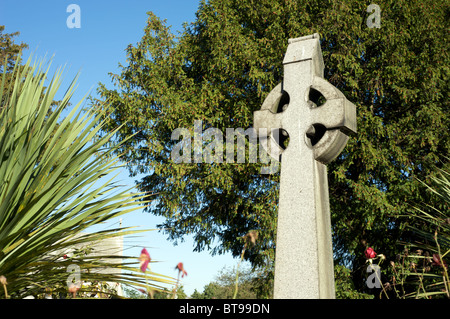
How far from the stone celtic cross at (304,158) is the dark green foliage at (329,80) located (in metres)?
7.18

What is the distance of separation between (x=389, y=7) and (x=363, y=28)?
0.93 metres

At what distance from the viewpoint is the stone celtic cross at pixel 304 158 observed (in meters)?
4.11

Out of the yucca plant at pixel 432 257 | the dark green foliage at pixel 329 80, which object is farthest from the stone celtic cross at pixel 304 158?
the dark green foliage at pixel 329 80

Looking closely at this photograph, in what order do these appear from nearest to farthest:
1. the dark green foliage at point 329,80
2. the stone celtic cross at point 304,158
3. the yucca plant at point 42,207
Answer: the yucca plant at point 42,207 < the stone celtic cross at point 304,158 < the dark green foliage at point 329,80

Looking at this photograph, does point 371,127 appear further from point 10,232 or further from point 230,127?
point 10,232

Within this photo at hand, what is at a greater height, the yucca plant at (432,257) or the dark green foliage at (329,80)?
the dark green foliage at (329,80)

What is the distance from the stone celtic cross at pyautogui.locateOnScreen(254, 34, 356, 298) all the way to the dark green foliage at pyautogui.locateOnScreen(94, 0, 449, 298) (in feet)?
23.6

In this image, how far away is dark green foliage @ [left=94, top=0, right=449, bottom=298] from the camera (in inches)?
476

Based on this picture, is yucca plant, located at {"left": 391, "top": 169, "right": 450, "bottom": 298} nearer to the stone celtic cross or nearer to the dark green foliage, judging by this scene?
the stone celtic cross

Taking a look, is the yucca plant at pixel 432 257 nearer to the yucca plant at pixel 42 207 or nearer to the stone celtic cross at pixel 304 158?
the stone celtic cross at pixel 304 158

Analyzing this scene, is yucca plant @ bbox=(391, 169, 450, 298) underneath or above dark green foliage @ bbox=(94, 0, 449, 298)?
underneath

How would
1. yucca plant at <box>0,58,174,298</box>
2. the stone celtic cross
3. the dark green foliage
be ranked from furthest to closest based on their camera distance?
the dark green foliage, the stone celtic cross, yucca plant at <box>0,58,174,298</box>

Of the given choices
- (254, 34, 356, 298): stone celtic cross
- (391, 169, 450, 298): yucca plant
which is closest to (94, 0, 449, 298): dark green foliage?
(391, 169, 450, 298): yucca plant

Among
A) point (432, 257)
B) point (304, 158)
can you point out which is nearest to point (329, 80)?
point (304, 158)
